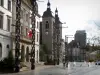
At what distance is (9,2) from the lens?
170ft

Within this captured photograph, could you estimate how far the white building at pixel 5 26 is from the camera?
47312 mm

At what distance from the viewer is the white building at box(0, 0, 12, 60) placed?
47.3 m

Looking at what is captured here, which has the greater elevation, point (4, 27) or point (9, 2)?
point (9, 2)

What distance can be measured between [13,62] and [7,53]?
1058 centimetres

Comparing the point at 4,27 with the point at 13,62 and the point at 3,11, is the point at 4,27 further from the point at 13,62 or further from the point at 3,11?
the point at 13,62

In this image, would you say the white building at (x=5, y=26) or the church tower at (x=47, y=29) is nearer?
the white building at (x=5, y=26)

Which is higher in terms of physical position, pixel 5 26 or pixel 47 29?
pixel 47 29

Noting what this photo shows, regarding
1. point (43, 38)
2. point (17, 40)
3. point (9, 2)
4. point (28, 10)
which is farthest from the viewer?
point (43, 38)

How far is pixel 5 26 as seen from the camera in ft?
161

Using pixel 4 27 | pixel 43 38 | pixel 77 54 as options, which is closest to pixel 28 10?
pixel 4 27

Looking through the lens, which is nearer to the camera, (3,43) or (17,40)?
(17,40)

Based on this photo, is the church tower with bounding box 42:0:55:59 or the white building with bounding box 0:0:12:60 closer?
the white building with bounding box 0:0:12:60

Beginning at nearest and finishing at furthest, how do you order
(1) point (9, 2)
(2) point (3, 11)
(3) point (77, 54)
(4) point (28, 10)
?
(2) point (3, 11) < (1) point (9, 2) < (4) point (28, 10) < (3) point (77, 54)

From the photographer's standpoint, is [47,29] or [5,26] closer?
[5,26]
